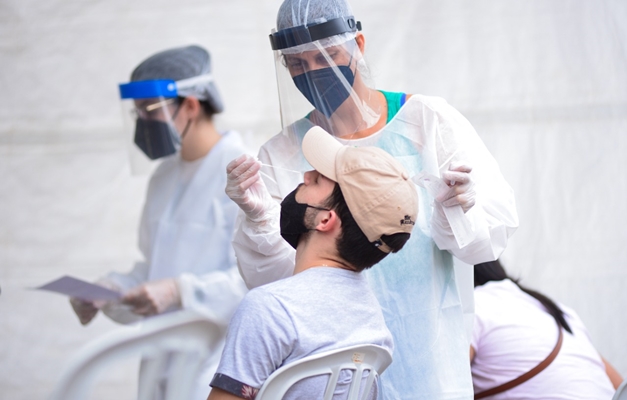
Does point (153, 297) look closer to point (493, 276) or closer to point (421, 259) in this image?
point (421, 259)

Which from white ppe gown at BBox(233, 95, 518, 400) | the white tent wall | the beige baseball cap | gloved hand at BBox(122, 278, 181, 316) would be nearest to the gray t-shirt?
the beige baseball cap

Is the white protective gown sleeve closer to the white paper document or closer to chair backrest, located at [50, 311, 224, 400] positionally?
chair backrest, located at [50, 311, 224, 400]

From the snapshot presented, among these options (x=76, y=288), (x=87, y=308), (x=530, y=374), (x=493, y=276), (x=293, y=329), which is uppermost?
(x=293, y=329)

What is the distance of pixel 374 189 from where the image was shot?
1216mm

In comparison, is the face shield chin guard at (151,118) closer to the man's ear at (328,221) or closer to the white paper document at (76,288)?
the white paper document at (76,288)

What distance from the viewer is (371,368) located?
1.22 m

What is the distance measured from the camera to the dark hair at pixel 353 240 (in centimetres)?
125

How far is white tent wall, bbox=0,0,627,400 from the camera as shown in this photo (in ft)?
9.68

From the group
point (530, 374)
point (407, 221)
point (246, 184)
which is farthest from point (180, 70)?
point (530, 374)

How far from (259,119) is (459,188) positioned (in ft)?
6.73

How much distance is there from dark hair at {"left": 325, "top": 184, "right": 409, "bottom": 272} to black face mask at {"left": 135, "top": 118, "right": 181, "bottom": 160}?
1.15 m

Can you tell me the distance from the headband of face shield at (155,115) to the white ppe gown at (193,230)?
0.11 meters

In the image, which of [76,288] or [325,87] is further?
[76,288]

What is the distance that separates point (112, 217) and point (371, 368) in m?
2.27
